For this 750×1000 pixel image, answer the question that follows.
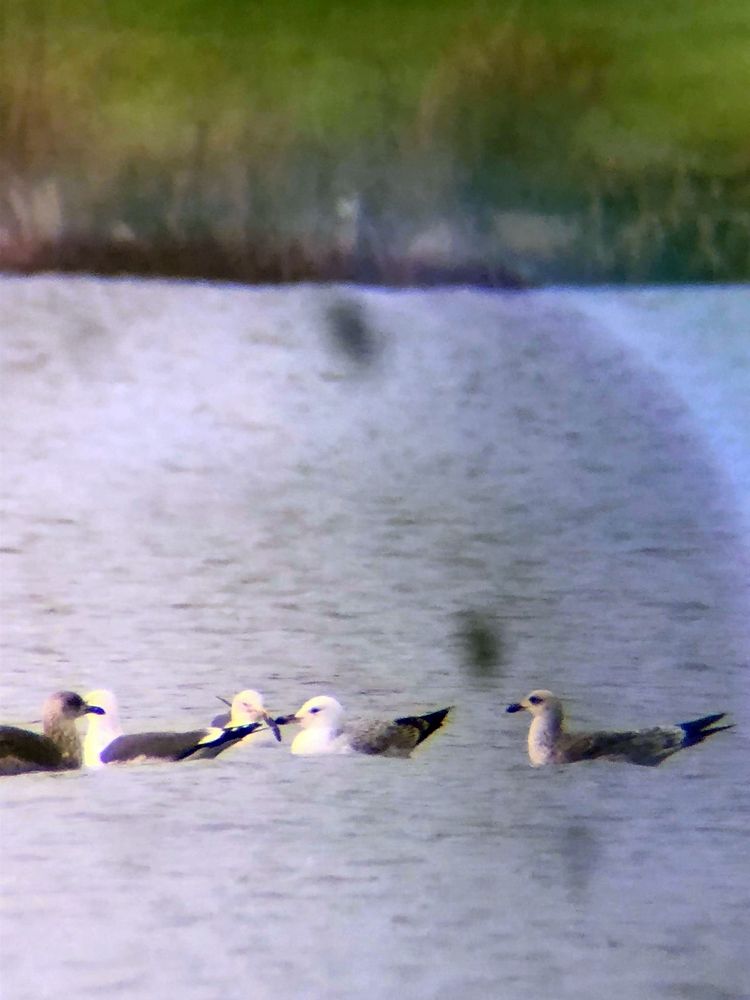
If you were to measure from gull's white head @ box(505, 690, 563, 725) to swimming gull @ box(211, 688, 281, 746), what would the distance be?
250 millimetres

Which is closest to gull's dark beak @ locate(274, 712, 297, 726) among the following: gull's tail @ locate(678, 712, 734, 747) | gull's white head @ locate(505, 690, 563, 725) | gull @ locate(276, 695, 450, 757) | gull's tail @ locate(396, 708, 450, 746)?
gull @ locate(276, 695, 450, 757)

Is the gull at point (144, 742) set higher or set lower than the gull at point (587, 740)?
higher

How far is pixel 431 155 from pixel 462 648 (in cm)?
53

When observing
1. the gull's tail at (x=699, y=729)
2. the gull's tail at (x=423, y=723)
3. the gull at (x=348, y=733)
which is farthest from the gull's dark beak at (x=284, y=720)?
the gull's tail at (x=699, y=729)

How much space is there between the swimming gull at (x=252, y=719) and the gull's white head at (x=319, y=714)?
1.1 inches

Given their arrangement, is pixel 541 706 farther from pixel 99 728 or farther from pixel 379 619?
pixel 99 728

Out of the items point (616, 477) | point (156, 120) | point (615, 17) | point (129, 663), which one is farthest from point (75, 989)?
point (615, 17)

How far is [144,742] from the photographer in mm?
914

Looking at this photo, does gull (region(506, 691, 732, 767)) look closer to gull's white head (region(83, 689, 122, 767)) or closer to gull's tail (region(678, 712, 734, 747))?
gull's tail (region(678, 712, 734, 747))

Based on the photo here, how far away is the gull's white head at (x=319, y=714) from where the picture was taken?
92cm

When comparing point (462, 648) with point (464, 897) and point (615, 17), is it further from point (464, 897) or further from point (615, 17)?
point (615, 17)

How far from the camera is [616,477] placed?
959mm

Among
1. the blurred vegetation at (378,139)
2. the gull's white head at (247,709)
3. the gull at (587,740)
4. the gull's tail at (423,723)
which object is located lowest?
the gull at (587,740)

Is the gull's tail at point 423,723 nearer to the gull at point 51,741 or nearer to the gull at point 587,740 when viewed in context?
the gull at point 587,740
